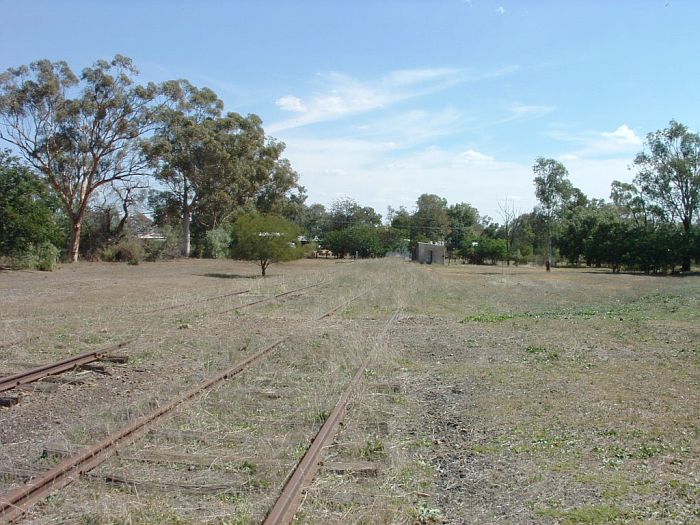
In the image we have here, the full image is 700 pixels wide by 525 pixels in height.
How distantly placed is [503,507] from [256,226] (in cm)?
3599

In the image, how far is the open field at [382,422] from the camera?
15.8ft

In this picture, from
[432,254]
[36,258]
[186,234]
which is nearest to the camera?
[36,258]

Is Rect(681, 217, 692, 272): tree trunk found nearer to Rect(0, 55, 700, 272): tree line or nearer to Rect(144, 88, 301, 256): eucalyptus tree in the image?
Rect(0, 55, 700, 272): tree line

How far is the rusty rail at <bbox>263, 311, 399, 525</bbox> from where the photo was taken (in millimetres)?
4375

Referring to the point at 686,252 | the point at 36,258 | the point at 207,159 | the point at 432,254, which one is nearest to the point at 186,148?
the point at 207,159

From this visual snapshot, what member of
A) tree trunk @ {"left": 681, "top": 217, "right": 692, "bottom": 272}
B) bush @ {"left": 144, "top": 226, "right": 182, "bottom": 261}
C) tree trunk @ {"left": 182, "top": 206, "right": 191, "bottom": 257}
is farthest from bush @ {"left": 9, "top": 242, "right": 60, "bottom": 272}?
tree trunk @ {"left": 681, "top": 217, "right": 692, "bottom": 272}

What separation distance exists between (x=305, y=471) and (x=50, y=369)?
5940mm

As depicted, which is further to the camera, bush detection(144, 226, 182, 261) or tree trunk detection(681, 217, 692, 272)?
bush detection(144, 226, 182, 261)

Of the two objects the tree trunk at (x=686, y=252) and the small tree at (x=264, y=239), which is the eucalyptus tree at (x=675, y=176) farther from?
the small tree at (x=264, y=239)

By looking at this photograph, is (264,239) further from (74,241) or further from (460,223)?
(460,223)

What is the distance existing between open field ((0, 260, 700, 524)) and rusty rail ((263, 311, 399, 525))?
108mm

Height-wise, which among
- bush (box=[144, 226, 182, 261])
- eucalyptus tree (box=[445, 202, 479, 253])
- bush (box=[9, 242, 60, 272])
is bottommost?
bush (box=[9, 242, 60, 272])

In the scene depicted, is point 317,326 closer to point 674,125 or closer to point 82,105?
point 82,105

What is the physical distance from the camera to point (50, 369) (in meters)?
9.38
